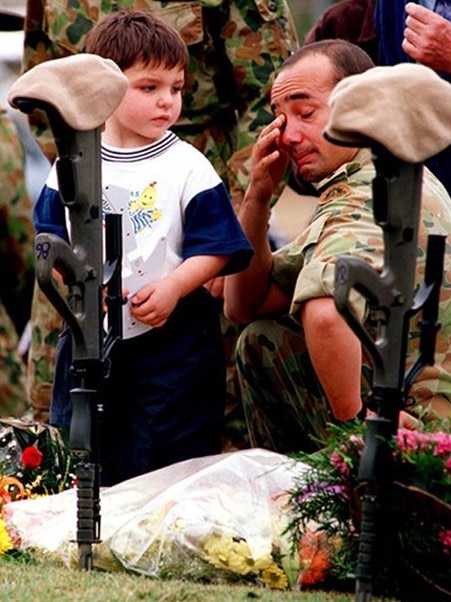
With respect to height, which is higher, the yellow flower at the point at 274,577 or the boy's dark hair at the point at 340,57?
the boy's dark hair at the point at 340,57

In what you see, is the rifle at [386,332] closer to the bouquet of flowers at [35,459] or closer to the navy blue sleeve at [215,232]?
the navy blue sleeve at [215,232]

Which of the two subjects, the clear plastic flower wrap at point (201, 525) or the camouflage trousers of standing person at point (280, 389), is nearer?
the clear plastic flower wrap at point (201, 525)

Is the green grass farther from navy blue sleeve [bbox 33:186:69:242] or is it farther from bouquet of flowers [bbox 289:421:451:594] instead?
navy blue sleeve [bbox 33:186:69:242]

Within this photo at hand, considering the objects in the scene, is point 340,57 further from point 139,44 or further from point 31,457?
point 31,457

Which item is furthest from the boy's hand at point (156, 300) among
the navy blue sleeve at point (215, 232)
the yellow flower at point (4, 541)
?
the yellow flower at point (4, 541)

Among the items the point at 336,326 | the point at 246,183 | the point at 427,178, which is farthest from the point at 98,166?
the point at 246,183

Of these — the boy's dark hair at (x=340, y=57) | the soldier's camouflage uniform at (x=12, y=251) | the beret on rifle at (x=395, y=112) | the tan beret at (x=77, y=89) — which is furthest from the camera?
the soldier's camouflage uniform at (x=12, y=251)

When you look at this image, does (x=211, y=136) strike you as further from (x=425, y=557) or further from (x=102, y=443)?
(x=425, y=557)

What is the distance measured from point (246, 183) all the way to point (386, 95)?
7.46 ft

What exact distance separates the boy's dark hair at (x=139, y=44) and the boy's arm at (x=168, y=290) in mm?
644

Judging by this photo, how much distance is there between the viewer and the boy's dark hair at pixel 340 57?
5832 mm

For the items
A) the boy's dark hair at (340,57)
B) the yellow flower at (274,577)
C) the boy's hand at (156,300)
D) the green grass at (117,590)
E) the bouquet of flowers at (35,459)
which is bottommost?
the yellow flower at (274,577)

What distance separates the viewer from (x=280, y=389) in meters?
6.17

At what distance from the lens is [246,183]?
22.0 ft
